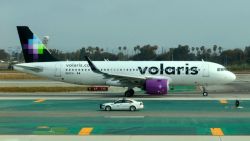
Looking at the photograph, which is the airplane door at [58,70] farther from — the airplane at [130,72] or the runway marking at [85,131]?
the runway marking at [85,131]

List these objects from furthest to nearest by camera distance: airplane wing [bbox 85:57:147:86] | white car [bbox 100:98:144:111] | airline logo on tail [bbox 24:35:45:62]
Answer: airline logo on tail [bbox 24:35:45:62] < airplane wing [bbox 85:57:147:86] < white car [bbox 100:98:144:111]

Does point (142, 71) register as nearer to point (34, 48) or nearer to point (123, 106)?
point (34, 48)

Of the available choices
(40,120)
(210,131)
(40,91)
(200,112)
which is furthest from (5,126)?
(40,91)

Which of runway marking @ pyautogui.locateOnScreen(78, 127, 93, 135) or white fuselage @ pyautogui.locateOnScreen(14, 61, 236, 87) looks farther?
white fuselage @ pyautogui.locateOnScreen(14, 61, 236, 87)

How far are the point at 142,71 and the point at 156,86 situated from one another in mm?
3352

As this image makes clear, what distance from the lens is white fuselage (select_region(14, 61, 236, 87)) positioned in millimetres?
53094

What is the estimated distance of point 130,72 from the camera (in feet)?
177

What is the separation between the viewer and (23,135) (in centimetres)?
2725

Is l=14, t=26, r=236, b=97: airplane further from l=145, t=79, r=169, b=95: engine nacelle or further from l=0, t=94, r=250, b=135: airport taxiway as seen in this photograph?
l=0, t=94, r=250, b=135: airport taxiway

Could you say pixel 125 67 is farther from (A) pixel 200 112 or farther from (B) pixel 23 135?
(B) pixel 23 135

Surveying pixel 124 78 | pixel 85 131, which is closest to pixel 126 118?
pixel 85 131

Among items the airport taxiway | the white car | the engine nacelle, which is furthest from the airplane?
the white car

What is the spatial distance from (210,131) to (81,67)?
27899mm

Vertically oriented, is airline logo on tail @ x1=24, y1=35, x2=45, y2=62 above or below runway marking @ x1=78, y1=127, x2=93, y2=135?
above
